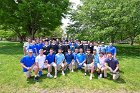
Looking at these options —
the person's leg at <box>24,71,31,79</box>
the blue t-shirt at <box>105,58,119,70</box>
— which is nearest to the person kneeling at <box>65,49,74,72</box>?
the blue t-shirt at <box>105,58,119,70</box>

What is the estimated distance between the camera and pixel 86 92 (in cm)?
1148

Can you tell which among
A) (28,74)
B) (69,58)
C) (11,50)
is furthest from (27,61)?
(11,50)

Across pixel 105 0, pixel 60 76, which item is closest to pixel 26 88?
pixel 60 76

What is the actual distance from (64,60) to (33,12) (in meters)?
15.1

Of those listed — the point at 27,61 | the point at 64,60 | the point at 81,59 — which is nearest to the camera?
the point at 27,61

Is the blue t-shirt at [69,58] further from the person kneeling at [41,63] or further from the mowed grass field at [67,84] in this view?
the person kneeling at [41,63]

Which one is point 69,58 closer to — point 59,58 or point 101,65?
point 59,58

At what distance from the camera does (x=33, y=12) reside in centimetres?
2789

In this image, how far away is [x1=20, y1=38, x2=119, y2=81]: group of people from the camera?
41.4ft

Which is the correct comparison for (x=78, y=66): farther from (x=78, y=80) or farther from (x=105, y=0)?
(x=105, y=0)

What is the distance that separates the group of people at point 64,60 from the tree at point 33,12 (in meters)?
11.7

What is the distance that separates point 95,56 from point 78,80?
191 centimetres

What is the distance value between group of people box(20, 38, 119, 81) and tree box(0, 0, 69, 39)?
461 inches

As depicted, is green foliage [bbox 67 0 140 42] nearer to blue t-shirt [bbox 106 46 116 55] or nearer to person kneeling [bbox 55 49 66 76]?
blue t-shirt [bbox 106 46 116 55]
